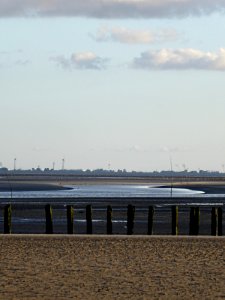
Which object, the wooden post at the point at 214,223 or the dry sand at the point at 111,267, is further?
the wooden post at the point at 214,223

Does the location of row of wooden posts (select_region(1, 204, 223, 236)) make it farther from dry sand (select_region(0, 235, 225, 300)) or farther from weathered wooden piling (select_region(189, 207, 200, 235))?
dry sand (select_region(0, 235, 225, 300))

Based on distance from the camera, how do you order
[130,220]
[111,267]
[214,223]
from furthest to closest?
[214,223], [130,220], [111,267]

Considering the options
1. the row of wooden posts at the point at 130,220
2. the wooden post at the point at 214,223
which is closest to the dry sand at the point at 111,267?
the row of wooden posts at the point at 130,220

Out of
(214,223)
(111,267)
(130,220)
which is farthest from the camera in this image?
(214,223)

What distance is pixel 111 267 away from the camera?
2720cm

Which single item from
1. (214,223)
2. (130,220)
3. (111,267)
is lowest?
(111,267)

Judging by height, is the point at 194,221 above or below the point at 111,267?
above

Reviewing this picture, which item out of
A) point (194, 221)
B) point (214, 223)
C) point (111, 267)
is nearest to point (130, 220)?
point (194, 221)

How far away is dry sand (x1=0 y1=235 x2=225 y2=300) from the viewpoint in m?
23.0

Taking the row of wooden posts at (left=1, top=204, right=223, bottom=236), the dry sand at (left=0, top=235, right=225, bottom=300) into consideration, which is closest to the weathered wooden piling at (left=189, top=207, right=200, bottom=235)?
the row of wooden posts at (left=1, top=204, right=223, bottom=236)

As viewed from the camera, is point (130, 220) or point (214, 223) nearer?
point (130, 220)

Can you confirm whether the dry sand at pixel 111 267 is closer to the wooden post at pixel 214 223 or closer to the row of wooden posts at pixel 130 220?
the row of wooden posts at pixel 130 220

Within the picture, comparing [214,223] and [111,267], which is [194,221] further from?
[111,267]

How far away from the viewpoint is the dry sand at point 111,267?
2295cm
